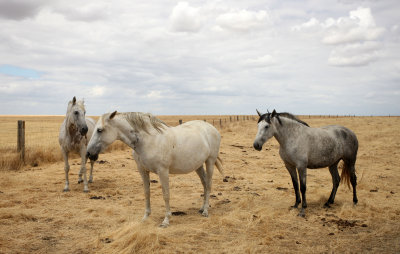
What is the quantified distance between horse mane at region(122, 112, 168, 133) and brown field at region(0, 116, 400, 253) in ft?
5.82

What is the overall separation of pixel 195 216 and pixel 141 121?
8.06ft

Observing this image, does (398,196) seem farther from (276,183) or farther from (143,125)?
(143,125)

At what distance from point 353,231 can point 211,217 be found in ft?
8.88

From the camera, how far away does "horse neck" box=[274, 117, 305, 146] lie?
6.98 m

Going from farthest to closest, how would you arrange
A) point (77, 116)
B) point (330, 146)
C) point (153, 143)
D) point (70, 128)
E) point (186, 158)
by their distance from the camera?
point (70, 128) → point (77, 116) → point (330, 146) → point (186, 158) → point (153, 143)

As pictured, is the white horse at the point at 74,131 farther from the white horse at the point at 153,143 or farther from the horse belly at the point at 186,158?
the horse belly at the point at 186,158

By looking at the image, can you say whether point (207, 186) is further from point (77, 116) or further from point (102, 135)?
point (77, 116)

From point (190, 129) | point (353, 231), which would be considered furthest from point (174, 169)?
point (353, 231)

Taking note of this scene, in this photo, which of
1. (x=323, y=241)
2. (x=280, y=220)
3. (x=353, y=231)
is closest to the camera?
(x=323, y=241)

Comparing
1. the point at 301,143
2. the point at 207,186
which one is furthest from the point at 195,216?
the point at 301,143

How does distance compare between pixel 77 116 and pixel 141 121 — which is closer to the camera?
pixel 141 121

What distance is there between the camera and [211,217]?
21.1 ft

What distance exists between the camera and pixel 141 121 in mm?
5785

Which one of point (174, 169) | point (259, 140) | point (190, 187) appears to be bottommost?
point (190, 187)
